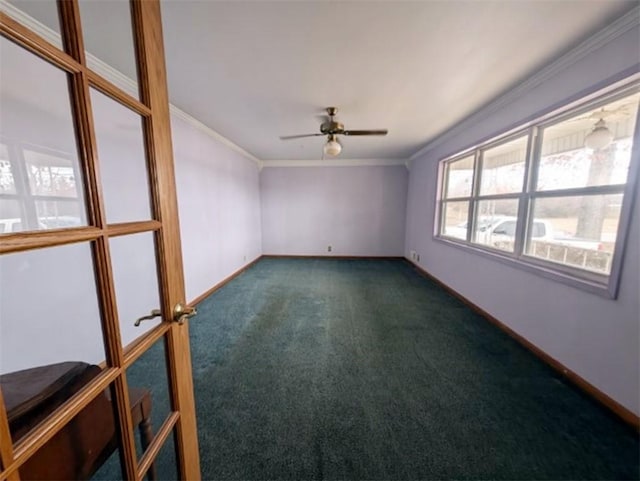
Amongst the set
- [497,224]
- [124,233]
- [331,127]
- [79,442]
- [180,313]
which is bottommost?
[79,442]

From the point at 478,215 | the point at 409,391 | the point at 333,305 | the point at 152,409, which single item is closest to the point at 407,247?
the point at 478,215

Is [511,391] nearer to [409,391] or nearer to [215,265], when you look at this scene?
[409,391]

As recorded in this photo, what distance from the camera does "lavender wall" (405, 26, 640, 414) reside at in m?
1.47

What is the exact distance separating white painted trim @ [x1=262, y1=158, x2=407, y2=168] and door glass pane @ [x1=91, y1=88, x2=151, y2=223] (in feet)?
13.4

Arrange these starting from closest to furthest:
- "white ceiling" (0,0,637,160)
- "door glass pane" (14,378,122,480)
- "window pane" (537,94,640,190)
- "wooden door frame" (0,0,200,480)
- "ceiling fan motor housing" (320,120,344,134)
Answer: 1. "wooden door frame" (0,0,200,480)
2. "door glass pane" (14,378,122,480)
3. "white ceiling" (0,0,637,160)
4. "window pane" (537,94,640,190)
5. "ceiling fan motor housing" (320,120,344,134)

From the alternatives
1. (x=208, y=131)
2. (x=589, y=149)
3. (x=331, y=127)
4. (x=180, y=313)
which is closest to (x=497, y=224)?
(x=589, y=149)

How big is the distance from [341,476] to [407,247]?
4849 millimetres

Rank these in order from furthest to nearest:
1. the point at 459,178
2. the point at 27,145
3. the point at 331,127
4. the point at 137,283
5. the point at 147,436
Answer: the point at 459,178 → the point at 331,127 → the point at 27,145 → the point at 137,283 → the point at 147,436

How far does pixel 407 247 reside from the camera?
5.58 m

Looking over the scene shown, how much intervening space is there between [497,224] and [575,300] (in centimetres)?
117

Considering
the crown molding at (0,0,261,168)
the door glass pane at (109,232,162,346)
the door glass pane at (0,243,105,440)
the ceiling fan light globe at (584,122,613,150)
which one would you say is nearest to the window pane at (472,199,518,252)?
the ceiling fan light globe at (584,122,613,150)

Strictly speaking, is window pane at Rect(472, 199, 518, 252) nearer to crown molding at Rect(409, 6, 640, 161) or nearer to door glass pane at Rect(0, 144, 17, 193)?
crown molding at Rect(409, 6, 640, 161)

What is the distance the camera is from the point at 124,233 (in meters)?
0.69

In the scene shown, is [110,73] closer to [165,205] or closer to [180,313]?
[165,205]
